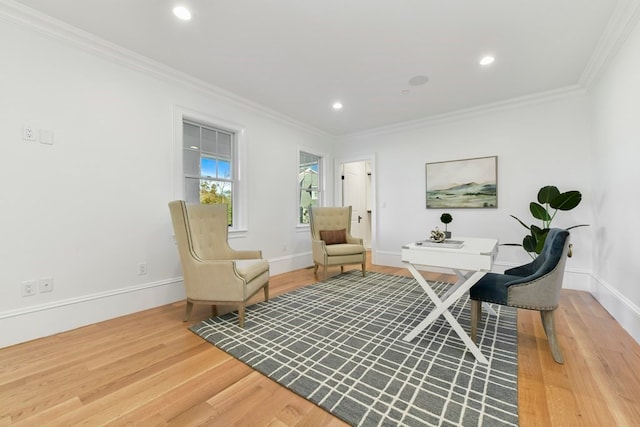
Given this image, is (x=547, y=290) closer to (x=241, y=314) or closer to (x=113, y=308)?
(x=241, y=314)

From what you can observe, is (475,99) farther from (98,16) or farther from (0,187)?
(0,187)

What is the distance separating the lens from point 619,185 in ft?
8.35

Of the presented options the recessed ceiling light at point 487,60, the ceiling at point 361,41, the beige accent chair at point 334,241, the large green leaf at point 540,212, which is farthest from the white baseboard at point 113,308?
the recessed ceiling light at point 487,60

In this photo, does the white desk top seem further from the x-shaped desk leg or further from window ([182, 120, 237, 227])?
window ([182, 120, 237, 227])

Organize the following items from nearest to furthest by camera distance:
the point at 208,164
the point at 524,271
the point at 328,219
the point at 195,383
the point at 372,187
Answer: the point at 195,383
the point at 524,271
the point at 208,164
the point at 328,219
the point at 372,187

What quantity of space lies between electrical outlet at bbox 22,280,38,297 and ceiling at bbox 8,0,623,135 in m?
2.19

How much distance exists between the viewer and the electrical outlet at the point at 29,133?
2.18m

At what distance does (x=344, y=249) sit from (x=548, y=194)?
269cm

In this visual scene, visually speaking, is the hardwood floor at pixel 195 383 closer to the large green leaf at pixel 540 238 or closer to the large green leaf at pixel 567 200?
the large green leaf at pixel 540 238

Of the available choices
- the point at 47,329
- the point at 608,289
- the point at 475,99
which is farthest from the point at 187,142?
the point at 608,289

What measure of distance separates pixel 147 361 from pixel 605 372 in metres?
2.98

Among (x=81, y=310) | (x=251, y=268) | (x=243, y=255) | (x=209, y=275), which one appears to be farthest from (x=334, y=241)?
(x=81, y=310)

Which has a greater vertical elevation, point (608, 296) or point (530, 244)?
point (530, 244)

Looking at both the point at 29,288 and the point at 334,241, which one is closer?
the point at 29,288
